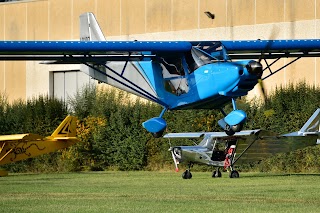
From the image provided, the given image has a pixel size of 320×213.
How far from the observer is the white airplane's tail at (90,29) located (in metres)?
31.9

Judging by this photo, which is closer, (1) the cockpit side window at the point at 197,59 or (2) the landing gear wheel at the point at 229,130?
(2) the landing gear wheel at the point at 229,130

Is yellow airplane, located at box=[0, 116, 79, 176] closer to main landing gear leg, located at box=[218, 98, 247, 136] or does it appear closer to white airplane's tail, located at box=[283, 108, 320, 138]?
white airplane's tail, located at box=[283, 108, 320, 138]

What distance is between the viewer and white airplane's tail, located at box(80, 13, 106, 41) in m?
31.9

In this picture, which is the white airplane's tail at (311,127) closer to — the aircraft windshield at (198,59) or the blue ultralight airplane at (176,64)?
the blue ultralight airplane at (176,64)

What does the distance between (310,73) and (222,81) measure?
14214mm

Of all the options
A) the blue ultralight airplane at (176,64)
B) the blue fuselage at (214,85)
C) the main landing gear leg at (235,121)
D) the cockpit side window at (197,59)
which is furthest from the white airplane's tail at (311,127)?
the main landing gear leg at (235,121)

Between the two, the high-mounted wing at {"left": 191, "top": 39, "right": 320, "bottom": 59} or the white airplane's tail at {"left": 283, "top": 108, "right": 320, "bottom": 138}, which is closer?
the high-mounted wing at {"left": 191, "top": 39, "right": 320, "bottom": 59}

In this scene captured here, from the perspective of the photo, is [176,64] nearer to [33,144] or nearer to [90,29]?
[90,29]

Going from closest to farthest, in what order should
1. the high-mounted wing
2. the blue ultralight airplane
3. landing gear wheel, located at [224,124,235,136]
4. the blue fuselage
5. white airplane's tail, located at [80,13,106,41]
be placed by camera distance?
landing gear wheel, located at [224,124,235,136], the blue fuselage, the blue ultralight airplane, the high-mounted wing, white airplane's tail, located at [80,13,106,41]

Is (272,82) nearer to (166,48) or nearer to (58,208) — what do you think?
(166,48)

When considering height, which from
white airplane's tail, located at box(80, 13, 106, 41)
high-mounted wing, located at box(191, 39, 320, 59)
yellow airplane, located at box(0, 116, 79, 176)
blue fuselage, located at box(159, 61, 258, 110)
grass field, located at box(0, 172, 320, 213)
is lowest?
grass field, located at box(0, 172, 320, 213)

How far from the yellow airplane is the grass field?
581 cm

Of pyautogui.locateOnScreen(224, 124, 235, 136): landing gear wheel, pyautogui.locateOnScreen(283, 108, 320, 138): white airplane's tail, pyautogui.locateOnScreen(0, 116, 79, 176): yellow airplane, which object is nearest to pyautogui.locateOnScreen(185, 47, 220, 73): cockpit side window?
pyautogui.locateOnScreen(224, 124, 235, 136): landing gear wheel

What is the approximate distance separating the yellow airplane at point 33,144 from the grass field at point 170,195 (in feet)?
19.1
